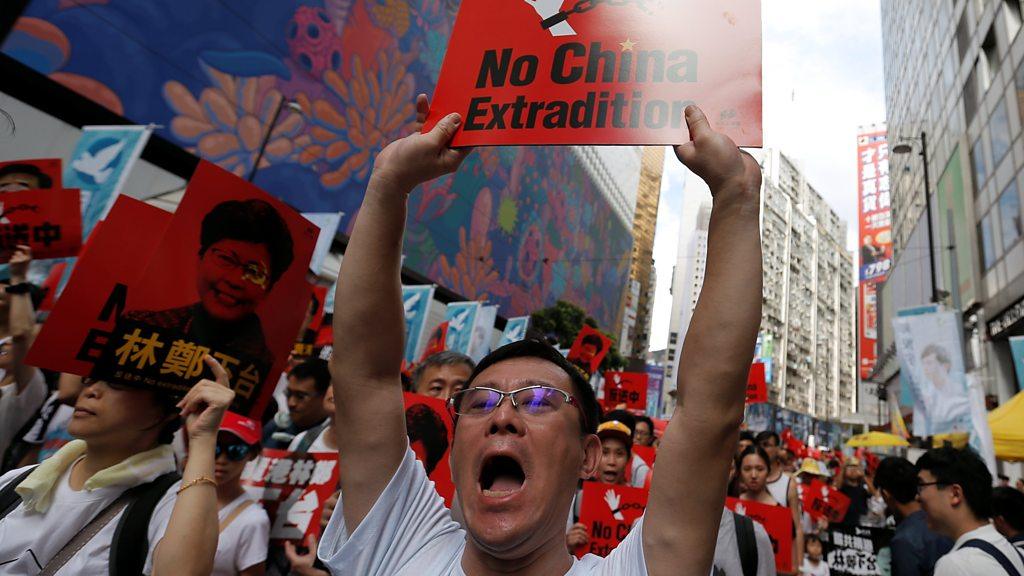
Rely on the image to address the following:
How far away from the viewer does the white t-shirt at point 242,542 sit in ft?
8.55

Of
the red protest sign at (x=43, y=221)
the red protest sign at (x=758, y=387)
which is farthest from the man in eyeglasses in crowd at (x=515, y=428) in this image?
the red protest sign at (x=758, y=387)

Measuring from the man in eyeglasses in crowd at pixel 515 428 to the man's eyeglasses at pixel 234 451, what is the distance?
1.66 meters

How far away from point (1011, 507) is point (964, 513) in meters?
1.64

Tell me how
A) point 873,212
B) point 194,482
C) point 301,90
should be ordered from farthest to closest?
point 873,212, point 301,90, point 194,482

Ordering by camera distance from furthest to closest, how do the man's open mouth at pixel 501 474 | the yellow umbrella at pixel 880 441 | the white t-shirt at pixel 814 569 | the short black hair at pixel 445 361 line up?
the yellow umbrella at pixel 880 441 → the white t-shirt at pixel 814 569 → the short black hair at pixel 445 361 → the man's open mouth at pixel 501 474

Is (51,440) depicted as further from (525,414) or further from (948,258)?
(948,258)

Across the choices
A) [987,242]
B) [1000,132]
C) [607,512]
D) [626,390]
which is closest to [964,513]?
[607,512]

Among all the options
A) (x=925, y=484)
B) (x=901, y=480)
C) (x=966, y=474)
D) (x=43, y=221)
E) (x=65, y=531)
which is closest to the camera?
(x=65, y=531)

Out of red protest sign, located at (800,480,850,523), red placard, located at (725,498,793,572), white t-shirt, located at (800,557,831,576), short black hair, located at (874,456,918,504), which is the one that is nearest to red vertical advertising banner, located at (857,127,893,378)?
red protest sign, located at (800,480,850,523)

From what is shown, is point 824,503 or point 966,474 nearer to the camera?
point 966,474

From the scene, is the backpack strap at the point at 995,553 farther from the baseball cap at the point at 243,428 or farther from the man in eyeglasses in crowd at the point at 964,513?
the baseball cap at the point at 243,428

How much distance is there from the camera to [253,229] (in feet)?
9.32

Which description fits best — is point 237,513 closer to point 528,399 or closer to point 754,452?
point 528,399

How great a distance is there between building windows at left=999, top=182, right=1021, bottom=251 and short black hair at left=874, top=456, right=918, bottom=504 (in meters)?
13.0
